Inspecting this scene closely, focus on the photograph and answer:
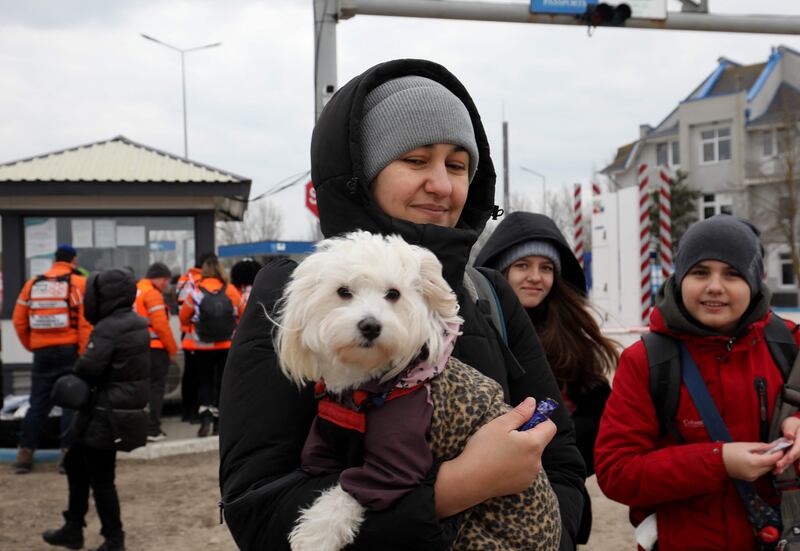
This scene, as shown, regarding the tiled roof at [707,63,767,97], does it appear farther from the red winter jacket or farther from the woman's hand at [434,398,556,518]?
the woman's hand at [434,398,556,518]

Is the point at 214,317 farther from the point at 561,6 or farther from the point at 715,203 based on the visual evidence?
the point at 715,203

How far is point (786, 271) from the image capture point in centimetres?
3991

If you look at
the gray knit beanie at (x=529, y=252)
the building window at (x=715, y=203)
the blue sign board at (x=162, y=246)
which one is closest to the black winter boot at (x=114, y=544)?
the gray knit beanie at (x=529, y=252)

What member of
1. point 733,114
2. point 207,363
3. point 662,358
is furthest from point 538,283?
point 733,114

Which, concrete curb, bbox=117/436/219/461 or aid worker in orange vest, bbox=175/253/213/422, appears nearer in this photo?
concrete curb, bbox=117/436/219/461

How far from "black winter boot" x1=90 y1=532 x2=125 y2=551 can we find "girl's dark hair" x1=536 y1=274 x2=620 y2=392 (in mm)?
3982

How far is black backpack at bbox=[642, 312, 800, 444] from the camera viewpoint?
113 inches

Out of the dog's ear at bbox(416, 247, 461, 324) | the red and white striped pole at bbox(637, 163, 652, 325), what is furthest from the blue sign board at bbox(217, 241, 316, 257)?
the dog's ear at bbox(416, 247, 461, 324)

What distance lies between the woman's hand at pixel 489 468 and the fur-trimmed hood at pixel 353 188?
492mm

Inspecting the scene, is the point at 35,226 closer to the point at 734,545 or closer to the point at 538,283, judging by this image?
the point at 538,283

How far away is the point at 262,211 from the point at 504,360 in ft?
176

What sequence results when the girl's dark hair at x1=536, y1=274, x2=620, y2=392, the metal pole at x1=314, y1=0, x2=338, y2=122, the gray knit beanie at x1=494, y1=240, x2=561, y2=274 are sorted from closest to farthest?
the girl's dark hair at x1=536, y1=274, x2=620, y2=392 → the gray knit beanie at x1=494, y1=240, x2=561, y2=274 → the metal pole at x1=314, y1=0, x2=338, y2=122

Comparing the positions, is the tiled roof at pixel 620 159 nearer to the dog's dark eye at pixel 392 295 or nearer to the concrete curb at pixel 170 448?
the concrete curb at pixel 170 448

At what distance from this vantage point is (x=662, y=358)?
2.92 meters
